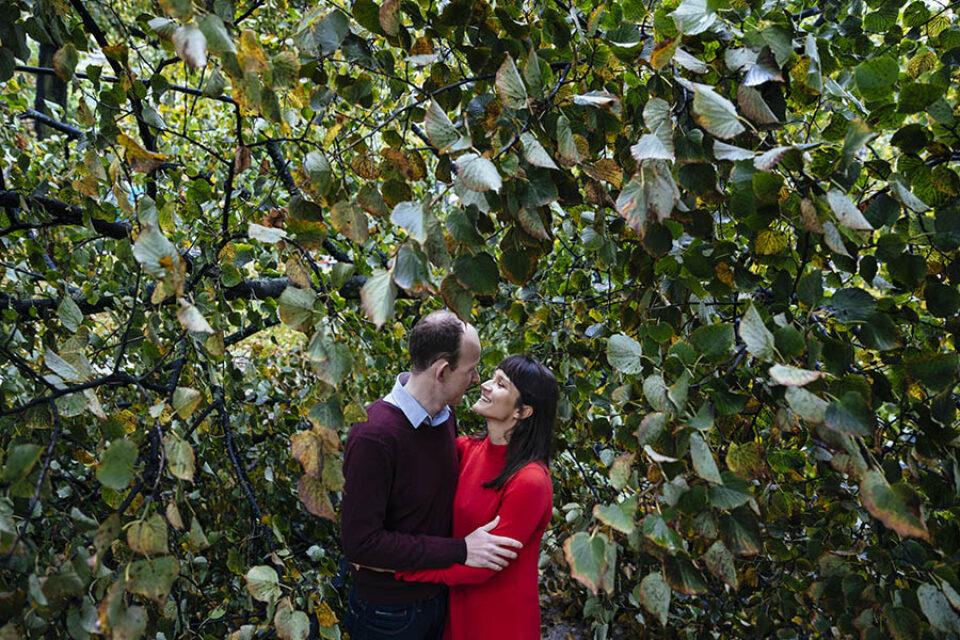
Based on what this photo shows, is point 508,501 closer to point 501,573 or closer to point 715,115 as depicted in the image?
point 501,573

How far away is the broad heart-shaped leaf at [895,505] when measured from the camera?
67 cm

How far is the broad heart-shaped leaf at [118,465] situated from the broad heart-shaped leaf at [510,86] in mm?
653

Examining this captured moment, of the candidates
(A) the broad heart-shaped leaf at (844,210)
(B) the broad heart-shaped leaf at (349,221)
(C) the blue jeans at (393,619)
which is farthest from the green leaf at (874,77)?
(C) the blue jeans at (393,619)

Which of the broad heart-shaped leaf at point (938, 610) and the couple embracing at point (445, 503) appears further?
the couple embracing at point (445, 503)

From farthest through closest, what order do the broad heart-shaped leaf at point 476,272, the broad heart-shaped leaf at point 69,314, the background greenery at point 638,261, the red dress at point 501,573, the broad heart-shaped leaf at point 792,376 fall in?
the red dress at point 501,573 < the broad heart-shaped leaf at point 69,314 < the broad heart-shaped leaf at point 476,272 < the background greenery at point 638,261 < the broad heart-shaped leaf at point 792,376

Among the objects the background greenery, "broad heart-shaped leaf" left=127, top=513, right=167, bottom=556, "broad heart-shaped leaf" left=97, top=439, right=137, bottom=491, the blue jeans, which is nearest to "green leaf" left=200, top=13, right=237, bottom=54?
the background greenery

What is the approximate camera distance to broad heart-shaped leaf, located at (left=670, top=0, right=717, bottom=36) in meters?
0.79

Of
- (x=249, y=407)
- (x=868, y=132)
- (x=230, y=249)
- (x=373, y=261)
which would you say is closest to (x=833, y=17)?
(x=868, y=132)

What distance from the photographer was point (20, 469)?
29.5 inches

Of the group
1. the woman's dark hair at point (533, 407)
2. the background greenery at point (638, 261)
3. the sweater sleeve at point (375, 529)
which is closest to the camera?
the background greenery at point (638, 261)

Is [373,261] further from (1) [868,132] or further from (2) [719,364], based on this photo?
(1) [868,132]

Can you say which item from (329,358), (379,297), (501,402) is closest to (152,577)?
(329,358)

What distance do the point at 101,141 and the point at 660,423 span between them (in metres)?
1.17

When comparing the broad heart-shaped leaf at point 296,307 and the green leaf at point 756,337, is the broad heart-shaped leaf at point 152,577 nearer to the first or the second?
the broad heart-shaped leaf at point 296,307
